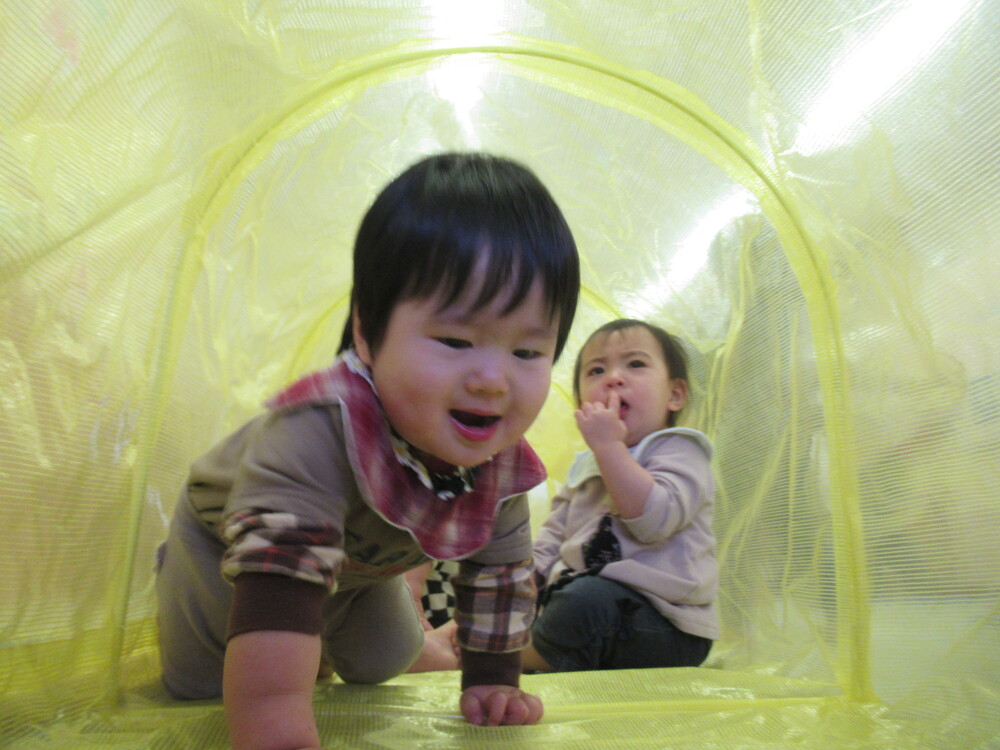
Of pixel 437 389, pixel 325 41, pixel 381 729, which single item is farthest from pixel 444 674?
pixel 325 41

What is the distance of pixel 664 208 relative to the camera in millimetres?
1507

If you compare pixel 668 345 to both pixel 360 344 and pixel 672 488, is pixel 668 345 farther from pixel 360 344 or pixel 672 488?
pixel 360 344

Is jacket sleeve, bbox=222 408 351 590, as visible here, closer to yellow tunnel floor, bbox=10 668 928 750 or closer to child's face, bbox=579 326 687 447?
yellow tunnel floor, bbox=10 668 928 750

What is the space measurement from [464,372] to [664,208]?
92 cm

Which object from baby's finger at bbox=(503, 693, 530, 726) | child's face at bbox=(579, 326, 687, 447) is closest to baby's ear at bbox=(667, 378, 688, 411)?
child's face at bbox=(579, 326, 687, 447)

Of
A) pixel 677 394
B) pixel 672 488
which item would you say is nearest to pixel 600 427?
pixel 672 488

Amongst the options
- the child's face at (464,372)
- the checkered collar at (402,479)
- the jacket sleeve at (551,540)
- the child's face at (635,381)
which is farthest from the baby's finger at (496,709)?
the child's face at (635,381)

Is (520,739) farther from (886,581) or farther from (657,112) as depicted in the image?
(657,112)

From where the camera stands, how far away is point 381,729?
790mm

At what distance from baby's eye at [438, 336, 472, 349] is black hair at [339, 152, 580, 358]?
34 millimetres

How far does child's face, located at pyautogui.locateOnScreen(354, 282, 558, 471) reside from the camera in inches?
28.1

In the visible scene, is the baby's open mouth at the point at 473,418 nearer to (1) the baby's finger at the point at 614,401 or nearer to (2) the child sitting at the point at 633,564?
(2) the child sitting at the point at 633,564

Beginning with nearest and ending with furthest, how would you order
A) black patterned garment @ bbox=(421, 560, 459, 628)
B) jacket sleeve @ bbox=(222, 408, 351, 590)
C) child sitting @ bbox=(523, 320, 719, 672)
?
1. jacket sleeve @ bbox=(222, 408, 351, 590)
2. child sitting @ bbox=(523, 320, 719, 672)
3. black patterned garment @ bbox=(421, 560, 459, 628)

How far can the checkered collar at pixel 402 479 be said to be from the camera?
2.44 ft
